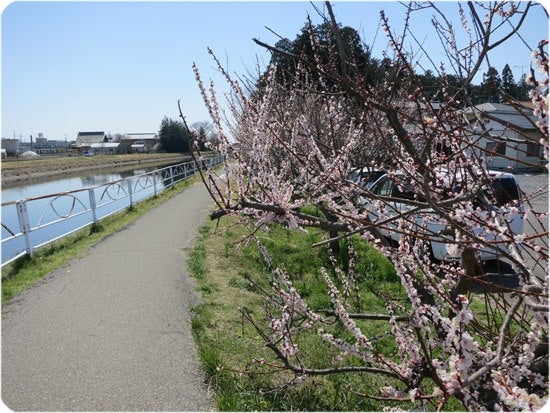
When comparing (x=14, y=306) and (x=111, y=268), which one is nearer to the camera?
(x=14, y=306)

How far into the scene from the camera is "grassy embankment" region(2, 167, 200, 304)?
254 inches

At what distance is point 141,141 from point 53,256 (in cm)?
9870

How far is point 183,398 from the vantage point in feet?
12.2

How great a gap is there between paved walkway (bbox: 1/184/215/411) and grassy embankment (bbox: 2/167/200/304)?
24 centimetres

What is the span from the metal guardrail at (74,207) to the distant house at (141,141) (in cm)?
6721

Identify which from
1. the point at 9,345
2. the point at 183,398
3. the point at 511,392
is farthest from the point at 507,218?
the point at 9,345

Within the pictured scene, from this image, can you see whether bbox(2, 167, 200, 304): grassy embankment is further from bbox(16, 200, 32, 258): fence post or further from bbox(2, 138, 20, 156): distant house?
bbox(2, 138, 20, 156): distant house

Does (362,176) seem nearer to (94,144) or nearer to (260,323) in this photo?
(260,323)

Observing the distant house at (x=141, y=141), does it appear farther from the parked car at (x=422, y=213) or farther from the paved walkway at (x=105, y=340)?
the parked car at (x=422, y=213)

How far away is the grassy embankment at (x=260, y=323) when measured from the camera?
12.8ft

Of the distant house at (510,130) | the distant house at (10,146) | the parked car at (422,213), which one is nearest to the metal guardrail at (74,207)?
the parked car at (422,213)

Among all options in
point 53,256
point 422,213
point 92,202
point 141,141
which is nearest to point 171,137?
point 141,141

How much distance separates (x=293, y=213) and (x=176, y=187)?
1749cm

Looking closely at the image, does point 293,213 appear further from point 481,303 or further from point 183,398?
point 481,303
